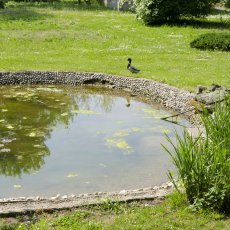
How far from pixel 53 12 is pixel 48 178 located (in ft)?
82.7

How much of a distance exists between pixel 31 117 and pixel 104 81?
4.00 m

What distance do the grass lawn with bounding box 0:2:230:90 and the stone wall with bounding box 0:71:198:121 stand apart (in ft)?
1.37

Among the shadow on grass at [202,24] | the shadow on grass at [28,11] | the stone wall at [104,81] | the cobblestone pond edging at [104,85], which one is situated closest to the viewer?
the cobblestone pond edging at [104,85]

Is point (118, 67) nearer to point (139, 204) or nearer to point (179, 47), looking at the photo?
point (179, 47)

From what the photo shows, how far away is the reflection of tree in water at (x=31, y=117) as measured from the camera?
36.0 ft

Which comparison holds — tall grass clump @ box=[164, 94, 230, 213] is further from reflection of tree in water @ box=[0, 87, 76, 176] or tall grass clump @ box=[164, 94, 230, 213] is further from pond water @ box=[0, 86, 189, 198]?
reflection of tree in water @ box=[0, 87, 76, 176]

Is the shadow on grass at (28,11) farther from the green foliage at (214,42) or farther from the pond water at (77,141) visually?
the pond water at (77,141)

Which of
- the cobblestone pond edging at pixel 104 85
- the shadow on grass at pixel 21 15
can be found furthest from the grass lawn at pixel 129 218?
the shadow on grass at pixel 21 15

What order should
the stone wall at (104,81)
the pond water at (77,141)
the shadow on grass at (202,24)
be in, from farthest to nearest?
1. the shadow on grass at (202,24)
2. the stone wall at (104,81)
3. the pond water at (77,141)

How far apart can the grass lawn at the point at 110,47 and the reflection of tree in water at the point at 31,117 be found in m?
1.62

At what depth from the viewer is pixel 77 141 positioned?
12.2 m

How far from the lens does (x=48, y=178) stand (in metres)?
9.95

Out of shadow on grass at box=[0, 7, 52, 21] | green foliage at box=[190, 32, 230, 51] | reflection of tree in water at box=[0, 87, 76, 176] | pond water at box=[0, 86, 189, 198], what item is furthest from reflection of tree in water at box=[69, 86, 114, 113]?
shadow on grass at box=[0, 7, 52, 21]

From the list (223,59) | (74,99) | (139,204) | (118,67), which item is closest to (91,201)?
(139,204)
